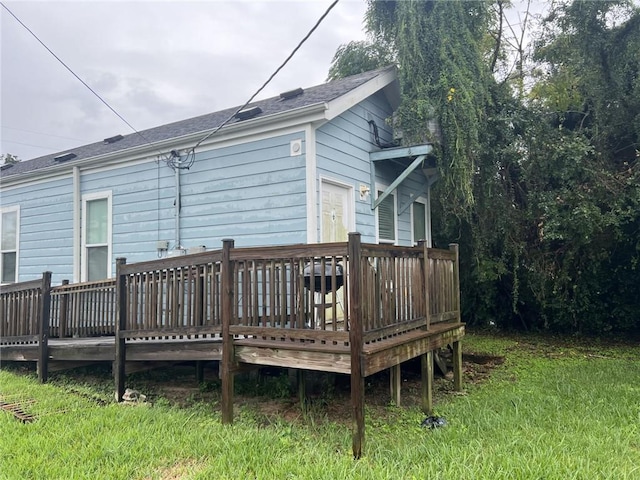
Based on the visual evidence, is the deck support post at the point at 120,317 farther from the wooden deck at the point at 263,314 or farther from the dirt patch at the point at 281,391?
the dirt patch at the point at 281,391

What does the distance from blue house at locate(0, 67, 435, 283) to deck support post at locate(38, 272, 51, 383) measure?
4.97 feet

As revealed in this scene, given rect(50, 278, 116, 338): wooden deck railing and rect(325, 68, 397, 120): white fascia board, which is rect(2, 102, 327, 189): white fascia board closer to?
rect(325, 68, 397, 120): white fascia board

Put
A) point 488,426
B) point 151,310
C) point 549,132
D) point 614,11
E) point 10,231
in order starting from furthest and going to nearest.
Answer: point 10,231, point 549,132, point 614,11, point 151,310, point 488,426

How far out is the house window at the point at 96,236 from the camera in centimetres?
742

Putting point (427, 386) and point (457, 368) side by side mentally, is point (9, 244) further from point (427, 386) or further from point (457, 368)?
point (457, 368)

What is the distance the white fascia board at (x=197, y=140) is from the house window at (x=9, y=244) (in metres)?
0.87

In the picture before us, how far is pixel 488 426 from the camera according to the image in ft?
12.1

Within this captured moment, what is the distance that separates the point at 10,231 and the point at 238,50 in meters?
5.99

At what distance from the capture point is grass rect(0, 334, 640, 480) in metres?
2.79

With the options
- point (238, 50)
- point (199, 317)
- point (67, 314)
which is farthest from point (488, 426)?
point (238, 50)

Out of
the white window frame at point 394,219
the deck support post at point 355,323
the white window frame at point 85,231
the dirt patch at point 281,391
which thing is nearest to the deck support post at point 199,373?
the dirt patch at point 281,391

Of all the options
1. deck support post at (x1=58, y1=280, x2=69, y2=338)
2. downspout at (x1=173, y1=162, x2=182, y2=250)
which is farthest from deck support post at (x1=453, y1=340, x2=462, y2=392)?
deck support post at (x1=58, y1=280, x2=69, y2=338)

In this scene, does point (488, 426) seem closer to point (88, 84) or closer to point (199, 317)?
point (199, 317)

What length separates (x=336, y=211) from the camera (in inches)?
235
